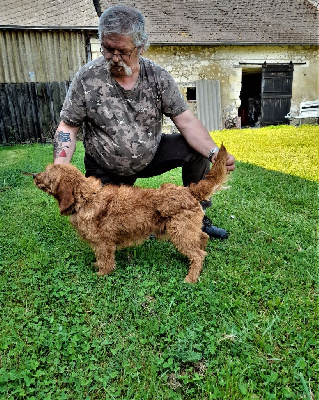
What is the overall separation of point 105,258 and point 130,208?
0.56m

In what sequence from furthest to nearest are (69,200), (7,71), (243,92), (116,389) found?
1. (243,92)
2. (7,71)
3. (69,200)
4. (116,389)

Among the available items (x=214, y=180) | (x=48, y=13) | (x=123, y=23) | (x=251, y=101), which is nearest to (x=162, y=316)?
(x=214, y=180)

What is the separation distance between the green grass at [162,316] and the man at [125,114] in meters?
1.06

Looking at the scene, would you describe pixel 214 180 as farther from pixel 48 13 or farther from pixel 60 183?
pixel 48 13

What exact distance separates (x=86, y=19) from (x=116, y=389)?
14855 millimetres

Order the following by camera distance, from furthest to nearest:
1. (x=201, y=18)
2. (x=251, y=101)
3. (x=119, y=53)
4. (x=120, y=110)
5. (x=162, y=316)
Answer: (x=251, y=101)
(x=201, y=18)
(x=120, y=110)
(x=119, y=53)
(x=162, y=316)

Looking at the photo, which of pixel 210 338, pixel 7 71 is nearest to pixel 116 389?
pixel 210 338

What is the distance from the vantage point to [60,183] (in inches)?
113

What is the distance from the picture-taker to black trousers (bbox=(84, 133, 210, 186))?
3.64m

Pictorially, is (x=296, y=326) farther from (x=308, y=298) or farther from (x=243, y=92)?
(x=243, y=92)

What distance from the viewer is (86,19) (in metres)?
13.5

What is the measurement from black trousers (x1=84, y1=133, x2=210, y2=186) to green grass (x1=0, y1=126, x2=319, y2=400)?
0.83 metres

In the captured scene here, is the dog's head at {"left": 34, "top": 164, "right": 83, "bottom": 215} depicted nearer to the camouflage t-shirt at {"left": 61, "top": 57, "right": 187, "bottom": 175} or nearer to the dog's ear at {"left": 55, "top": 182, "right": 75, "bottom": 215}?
the dog's ear at {"left": 55, "top": 182, "right": 75, "bottom": 215}

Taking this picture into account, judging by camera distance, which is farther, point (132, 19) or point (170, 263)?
point (170, 263)
